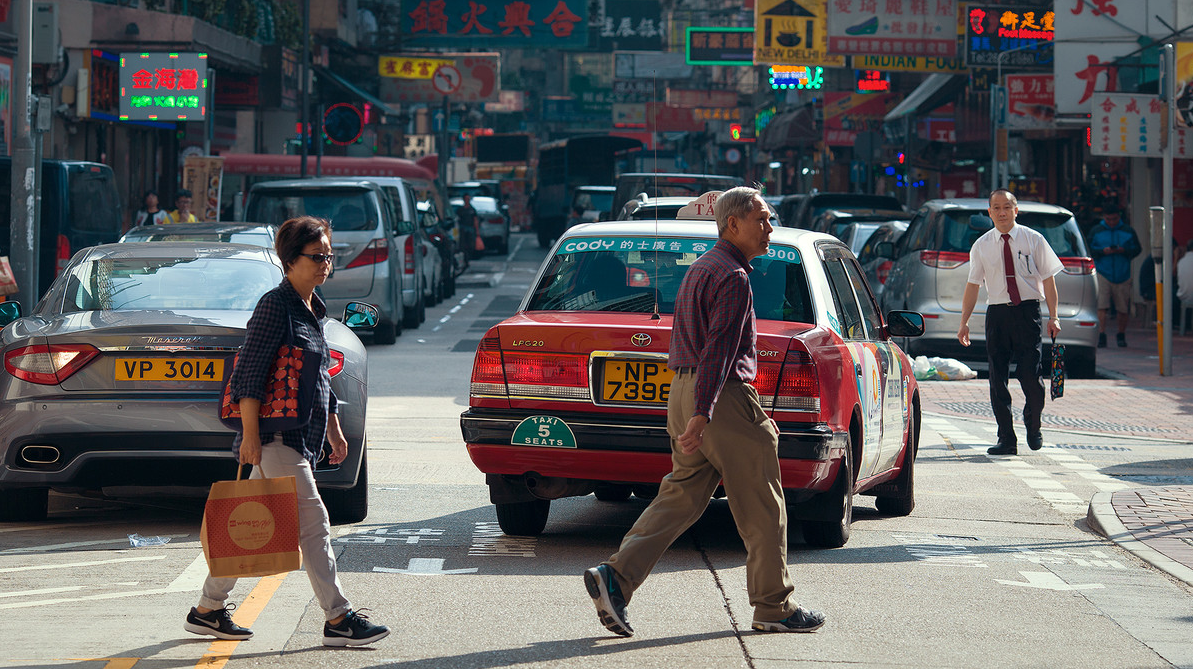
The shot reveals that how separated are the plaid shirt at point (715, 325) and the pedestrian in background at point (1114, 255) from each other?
56.7ft

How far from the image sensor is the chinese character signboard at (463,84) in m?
53.9

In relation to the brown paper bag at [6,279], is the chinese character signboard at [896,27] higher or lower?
higher

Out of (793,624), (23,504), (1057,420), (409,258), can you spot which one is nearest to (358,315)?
(23,504)

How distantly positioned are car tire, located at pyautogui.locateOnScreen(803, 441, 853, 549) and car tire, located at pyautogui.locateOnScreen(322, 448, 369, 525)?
208cm

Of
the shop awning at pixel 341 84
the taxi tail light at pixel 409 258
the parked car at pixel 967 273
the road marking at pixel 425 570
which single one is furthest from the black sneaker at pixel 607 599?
the shop awning at pixel 341 84

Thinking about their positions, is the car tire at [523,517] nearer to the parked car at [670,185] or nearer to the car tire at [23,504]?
the car tire at [23,504]

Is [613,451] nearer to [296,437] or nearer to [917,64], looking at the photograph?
[296,437]

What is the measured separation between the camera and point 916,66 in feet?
112

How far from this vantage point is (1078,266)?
654 inches

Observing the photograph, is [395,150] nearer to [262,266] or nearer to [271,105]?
[271,105]

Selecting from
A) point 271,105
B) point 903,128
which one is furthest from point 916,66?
point 271,105

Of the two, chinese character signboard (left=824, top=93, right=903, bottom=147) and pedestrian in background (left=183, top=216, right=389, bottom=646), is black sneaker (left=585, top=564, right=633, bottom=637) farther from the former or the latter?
chinese character signboard (left=824, top=93, right=903, bottom=147)

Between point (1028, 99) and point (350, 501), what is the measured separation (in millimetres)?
22073

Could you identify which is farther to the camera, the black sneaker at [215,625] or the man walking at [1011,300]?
the man walking at [1011,300]
